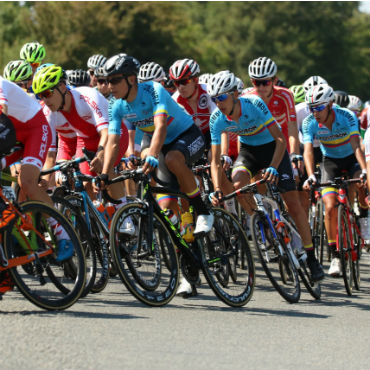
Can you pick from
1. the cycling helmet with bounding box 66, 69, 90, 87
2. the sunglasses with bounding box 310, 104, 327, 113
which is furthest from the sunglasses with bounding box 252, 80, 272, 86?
the cycling helmet with bounding box 66, 69, 90, 87

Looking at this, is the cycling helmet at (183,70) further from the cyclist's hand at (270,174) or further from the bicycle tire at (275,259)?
the bicycle tire at (275,259)

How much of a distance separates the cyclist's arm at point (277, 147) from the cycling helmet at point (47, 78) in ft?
7.14

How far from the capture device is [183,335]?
6.51 m

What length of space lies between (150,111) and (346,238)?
2768 mm

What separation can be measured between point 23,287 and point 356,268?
429cm

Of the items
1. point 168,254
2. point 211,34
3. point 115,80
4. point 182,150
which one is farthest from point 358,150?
point 211,34

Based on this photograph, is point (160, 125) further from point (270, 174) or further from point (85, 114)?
point (85, 114)

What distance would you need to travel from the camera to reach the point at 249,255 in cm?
840

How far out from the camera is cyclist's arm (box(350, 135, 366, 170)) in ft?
33.8

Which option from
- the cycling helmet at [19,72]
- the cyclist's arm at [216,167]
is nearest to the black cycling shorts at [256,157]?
the cyclist's arm at [216,167]

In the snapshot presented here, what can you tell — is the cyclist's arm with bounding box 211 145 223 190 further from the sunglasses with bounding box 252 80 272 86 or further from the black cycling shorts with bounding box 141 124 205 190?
the sunglasses with bounding box 252 80 272 86

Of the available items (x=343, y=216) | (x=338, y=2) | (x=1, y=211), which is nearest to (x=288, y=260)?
(x=343, y=216)

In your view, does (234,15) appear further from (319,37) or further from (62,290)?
(62,290)

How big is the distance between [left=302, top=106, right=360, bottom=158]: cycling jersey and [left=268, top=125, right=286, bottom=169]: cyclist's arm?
1.71 meters
